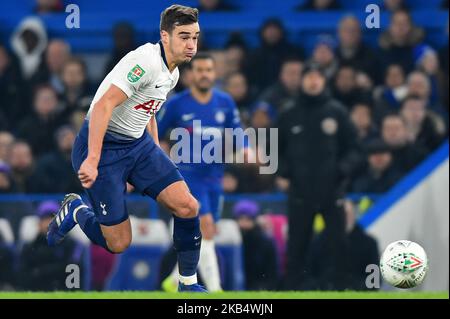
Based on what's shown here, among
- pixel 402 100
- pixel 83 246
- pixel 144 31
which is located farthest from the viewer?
pixel 144 31

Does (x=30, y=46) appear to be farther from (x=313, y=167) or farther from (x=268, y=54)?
(x=313, y=167)

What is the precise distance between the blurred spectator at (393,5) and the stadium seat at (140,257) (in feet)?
16.0

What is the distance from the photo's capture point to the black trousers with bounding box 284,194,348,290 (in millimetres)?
14523

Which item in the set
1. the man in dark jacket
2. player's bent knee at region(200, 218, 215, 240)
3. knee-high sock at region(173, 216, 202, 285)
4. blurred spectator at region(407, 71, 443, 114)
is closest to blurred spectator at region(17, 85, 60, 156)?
the man in dark jacket

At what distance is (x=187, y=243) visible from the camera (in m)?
10.4

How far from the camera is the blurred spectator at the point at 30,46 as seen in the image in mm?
17481

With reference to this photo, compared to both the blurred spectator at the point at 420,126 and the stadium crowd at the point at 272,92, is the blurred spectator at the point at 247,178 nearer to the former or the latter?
the stadium crowd at the point at 272,92

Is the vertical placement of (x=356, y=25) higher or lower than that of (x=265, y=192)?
higher

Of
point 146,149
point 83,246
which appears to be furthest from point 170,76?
point 83,246

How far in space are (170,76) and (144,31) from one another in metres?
7.59

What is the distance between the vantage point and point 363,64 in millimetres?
16781

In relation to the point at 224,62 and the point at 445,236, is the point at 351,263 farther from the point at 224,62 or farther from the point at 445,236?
the point at 224,62

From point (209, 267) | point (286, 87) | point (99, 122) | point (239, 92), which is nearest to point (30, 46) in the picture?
point (239, 92)

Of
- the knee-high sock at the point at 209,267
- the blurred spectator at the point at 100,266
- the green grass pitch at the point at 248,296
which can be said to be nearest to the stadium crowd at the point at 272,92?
the blurred spectator at the point at 100,266
